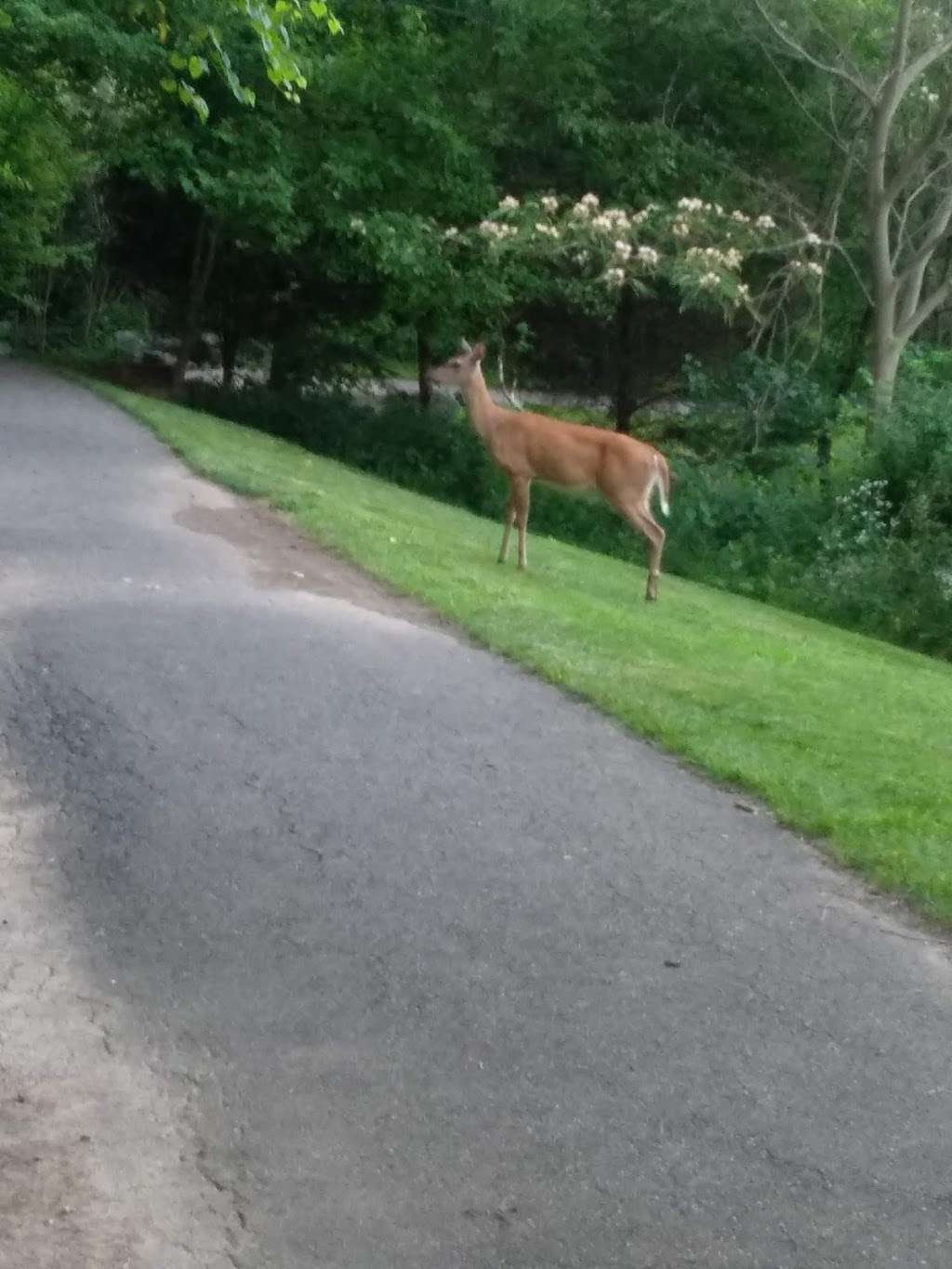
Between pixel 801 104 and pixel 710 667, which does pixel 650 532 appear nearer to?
pixel 710 667

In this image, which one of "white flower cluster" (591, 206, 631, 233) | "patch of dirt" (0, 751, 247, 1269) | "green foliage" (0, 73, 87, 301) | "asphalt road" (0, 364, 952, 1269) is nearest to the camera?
"patch of dirt" (0, 751, 247, 1269)

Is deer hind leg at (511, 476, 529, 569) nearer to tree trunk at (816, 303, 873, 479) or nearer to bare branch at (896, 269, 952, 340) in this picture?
bare branch at (896, 269, 952, 340)

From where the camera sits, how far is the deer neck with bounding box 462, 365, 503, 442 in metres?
15.6

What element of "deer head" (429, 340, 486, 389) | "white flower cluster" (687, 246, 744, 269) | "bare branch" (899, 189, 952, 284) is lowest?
"deer head" (429, 340, 486, 389)

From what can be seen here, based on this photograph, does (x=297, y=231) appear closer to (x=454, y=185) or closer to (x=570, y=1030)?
(x=454, y=185)

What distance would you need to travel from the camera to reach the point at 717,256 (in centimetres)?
2361

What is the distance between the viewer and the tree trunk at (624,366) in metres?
29.4

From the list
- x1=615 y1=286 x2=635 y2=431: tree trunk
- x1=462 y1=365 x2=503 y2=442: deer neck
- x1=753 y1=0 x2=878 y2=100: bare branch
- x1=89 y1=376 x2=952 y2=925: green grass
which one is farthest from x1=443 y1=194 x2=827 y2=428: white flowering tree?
x1=462 y1=365 x2=503 y2=442: deer neck

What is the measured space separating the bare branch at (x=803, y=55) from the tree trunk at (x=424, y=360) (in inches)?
279

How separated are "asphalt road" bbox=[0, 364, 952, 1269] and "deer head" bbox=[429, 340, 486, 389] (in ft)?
21.4

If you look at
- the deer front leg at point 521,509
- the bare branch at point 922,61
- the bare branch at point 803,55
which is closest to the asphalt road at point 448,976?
the deer front leg at point 521,509

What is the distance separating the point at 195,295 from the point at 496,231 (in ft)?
23.8

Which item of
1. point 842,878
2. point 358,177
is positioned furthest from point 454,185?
point 842,878

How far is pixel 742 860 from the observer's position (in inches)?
278
